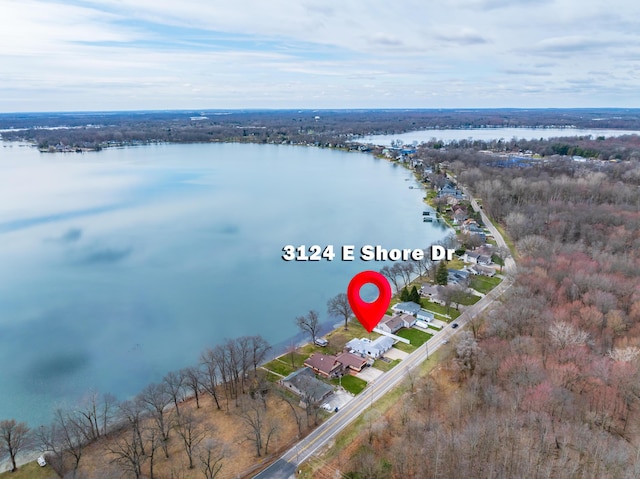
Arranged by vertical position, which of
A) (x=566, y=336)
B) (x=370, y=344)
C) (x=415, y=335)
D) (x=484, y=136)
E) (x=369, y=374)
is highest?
(x=484, y=136)

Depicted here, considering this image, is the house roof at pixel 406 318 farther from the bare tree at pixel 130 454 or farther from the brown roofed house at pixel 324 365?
the bare tree at pixel 130 454

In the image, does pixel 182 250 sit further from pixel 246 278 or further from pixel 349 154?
pixel 349 154

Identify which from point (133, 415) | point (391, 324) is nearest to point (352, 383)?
point (391, 324)

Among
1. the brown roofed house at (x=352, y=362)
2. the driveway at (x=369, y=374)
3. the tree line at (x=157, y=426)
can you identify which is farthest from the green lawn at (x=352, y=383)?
the tree line at (x=157, y=426)

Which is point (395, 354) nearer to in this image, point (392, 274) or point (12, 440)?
point (392, 274)

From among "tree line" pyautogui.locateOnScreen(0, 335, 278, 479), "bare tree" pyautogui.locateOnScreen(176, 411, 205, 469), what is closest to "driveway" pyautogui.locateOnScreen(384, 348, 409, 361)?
"tree line" pyautogui.locateOnScreen(0, 335, 278, 479)
